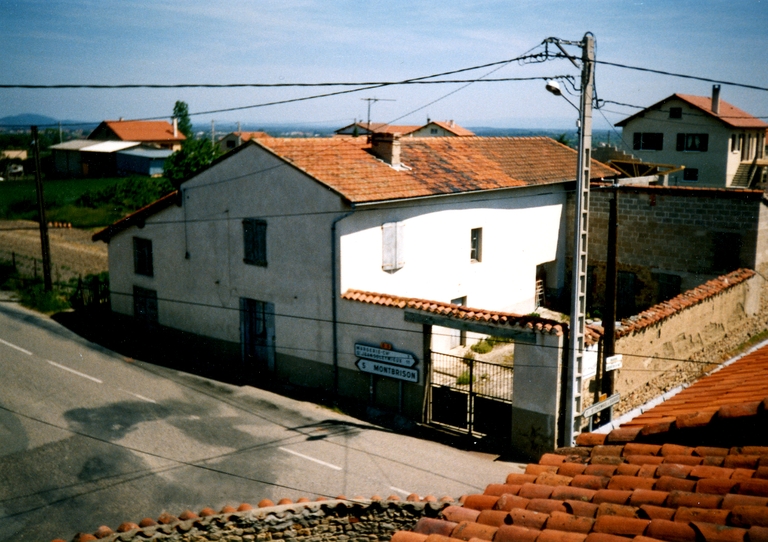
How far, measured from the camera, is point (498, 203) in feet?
81.8

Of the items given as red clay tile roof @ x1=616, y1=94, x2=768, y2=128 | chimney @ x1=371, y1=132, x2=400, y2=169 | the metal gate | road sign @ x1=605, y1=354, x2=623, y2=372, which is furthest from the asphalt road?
red clay tile roof @ x1=616, y1=94, x2=768, y2=128

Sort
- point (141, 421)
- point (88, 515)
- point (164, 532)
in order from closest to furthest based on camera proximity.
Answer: point (164, 532), point (88, 515), point (141, 421)

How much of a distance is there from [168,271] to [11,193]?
38.9 meters

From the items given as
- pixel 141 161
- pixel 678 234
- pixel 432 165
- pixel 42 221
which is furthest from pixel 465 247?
pixel 141 161

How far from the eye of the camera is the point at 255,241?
21406 millimetres

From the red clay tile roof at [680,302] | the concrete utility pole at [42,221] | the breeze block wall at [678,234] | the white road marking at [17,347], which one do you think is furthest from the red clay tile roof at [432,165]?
the concrete utility pole at [42,221]

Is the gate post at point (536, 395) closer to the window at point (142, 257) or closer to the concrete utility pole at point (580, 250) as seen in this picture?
the concrete utility pole at point (580, 250)

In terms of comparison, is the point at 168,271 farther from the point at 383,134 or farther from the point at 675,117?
the point at 675,117

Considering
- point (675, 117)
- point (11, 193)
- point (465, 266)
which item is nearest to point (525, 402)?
point (465, 266)

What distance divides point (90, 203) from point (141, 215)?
29.4 metres

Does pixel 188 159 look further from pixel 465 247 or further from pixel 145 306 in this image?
pixel 465 247

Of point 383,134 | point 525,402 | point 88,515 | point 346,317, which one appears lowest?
point 88,515

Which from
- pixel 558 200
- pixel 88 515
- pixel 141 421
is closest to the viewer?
pixel 88 515

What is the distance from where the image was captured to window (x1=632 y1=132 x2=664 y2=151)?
54.2 metres
